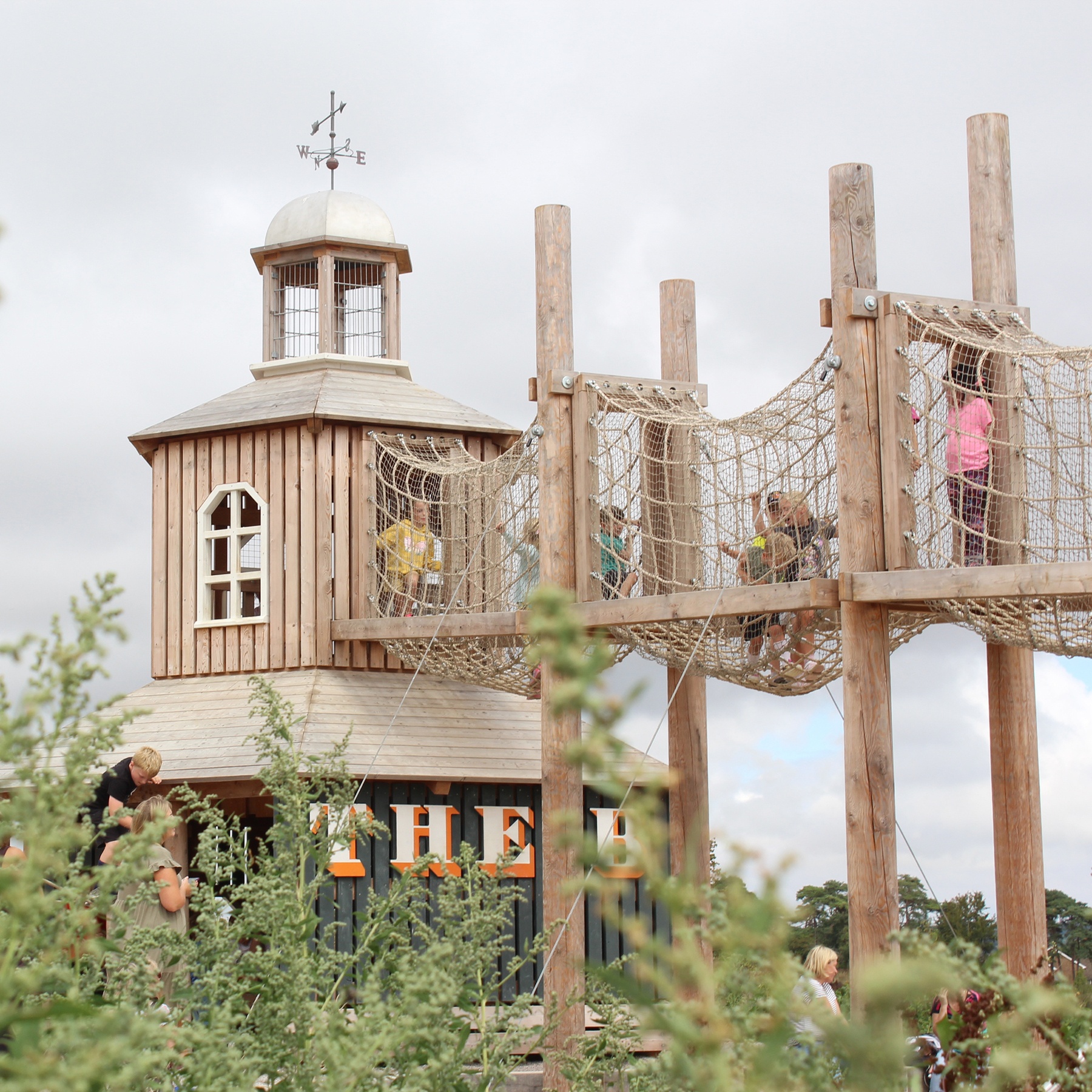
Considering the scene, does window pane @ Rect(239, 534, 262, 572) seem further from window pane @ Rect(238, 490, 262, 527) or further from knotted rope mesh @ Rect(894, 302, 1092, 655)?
knotted rope mesh @ Rect(894, 302, 1092, 655)

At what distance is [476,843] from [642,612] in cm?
317

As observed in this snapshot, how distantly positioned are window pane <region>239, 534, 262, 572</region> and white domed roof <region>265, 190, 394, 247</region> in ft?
8.74

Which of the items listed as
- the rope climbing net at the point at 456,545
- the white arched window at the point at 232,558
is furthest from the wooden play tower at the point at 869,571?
the white arched window at the point at 232,558

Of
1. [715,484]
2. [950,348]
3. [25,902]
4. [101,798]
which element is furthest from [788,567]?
[25,902]

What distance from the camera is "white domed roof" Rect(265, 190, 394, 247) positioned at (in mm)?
13117

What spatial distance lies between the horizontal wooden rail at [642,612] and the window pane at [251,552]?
1.29m

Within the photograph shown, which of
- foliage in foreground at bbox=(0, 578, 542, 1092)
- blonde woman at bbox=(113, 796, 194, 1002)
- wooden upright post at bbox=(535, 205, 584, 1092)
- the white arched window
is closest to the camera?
foliage in foreground at bbox=(0, 578, 542, 1092)

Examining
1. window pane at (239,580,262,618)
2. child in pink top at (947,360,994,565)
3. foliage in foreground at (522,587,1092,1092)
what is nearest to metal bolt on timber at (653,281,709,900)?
child in pink top at (947,360,994,565)

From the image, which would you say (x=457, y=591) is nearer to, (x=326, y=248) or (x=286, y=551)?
(x=286, y=551)

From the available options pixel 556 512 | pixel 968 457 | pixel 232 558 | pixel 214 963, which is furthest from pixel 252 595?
pixel 214 963

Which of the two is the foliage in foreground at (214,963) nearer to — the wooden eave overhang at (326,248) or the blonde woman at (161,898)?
the blonde woman at (161,898)

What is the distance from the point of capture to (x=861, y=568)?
7.41m

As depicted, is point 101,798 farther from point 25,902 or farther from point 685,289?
point 25,902

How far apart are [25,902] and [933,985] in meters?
0.86
